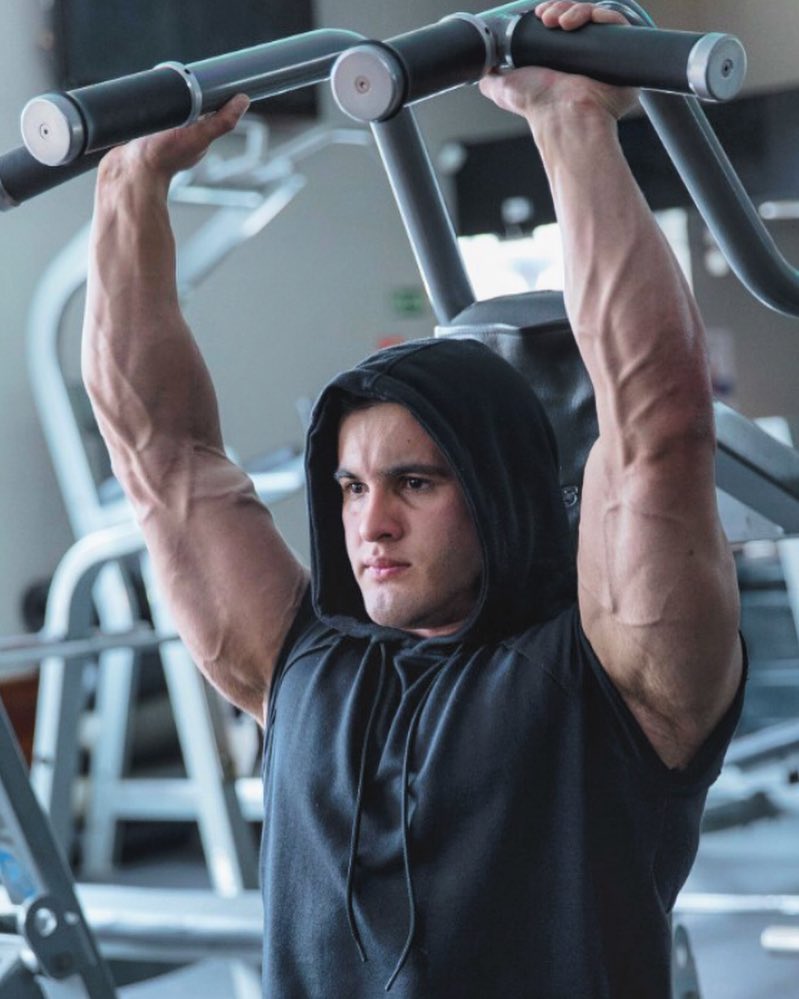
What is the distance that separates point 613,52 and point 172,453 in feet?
2.27

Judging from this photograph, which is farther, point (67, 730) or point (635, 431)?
point (67, 730)

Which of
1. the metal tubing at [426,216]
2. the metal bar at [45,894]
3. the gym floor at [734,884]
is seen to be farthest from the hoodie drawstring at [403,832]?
the gym floor at [734,884]

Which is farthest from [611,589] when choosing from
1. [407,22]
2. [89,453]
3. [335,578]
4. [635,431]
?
[407,22]

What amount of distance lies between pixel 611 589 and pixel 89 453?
4.11 m

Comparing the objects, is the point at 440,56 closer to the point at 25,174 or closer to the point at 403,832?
the point at 25,174

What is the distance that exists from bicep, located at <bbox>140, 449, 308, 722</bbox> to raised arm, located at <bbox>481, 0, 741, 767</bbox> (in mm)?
428

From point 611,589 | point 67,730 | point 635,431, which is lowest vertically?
point 67,730

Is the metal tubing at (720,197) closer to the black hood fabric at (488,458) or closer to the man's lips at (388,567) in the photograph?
the black hood fabric at (488,458)

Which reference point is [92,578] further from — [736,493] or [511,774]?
[511,774]

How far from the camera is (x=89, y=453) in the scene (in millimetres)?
5156

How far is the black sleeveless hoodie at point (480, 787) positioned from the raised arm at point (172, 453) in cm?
13

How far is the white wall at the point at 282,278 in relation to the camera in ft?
18.2

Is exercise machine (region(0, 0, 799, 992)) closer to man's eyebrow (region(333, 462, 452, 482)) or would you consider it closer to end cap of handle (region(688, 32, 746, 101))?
end cap of handle (region(688, 32, 746, 101))

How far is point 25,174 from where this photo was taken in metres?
1.33
